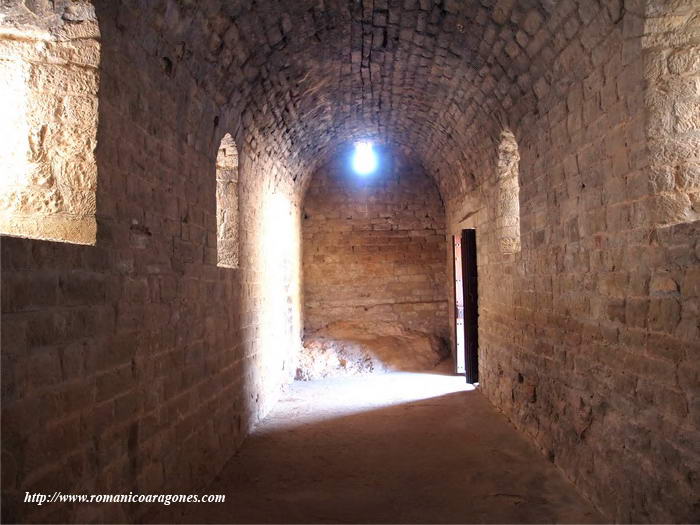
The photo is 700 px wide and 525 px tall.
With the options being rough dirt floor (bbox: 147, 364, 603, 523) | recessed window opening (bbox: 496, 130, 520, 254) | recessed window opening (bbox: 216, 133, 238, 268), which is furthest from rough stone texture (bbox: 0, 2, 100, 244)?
recessed window opening (bbox: 496, 130, 520, 254)

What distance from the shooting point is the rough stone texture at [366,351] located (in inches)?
404

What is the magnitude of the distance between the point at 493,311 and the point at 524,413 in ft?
5.77

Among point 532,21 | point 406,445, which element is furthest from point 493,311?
point 532,21

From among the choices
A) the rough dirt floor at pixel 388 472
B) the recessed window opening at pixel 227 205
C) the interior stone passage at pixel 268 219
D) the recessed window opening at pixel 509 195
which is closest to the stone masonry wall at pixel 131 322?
the interior stone passage at pixel 268 219

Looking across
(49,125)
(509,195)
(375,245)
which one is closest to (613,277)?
(509,195)

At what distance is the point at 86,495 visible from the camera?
2.61 metres

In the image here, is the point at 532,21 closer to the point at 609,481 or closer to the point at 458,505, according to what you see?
the point at 609,481

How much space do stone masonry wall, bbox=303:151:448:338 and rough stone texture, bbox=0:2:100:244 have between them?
863 cm

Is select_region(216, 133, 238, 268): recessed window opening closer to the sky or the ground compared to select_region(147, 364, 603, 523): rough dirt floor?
closer to the sky

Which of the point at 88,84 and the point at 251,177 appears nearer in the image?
the point at 88,84

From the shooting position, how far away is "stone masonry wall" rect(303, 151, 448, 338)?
11.5 metres

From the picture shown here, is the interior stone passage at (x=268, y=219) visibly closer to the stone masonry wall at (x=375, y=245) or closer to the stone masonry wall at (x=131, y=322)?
the stone masonry wall at (x=131, y=322)

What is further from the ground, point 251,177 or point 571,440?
point 251,177

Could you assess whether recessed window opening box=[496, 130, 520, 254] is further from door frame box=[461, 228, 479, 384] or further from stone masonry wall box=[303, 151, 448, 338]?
stone masonry wall box=[303, 151, 448, 338]
